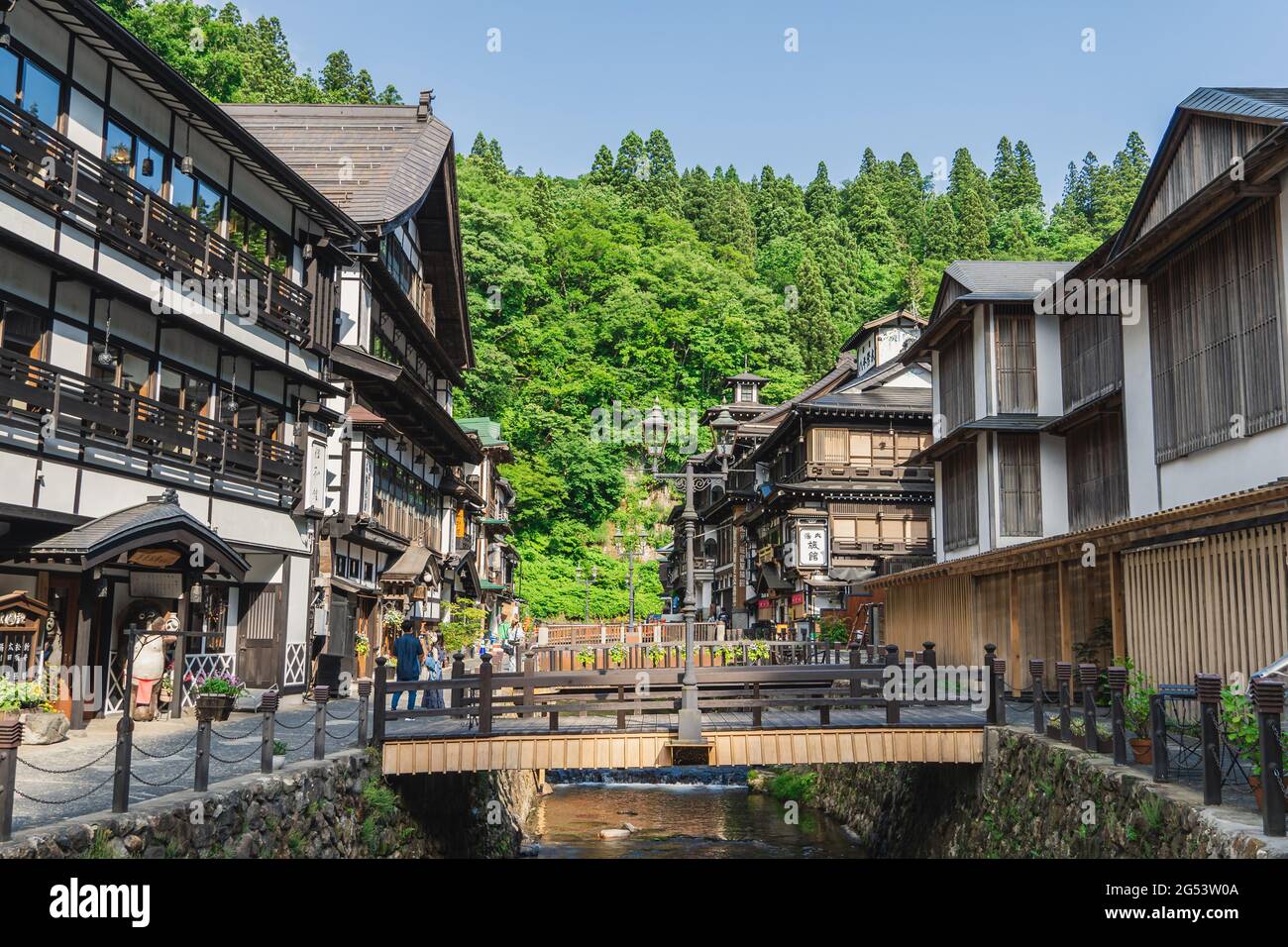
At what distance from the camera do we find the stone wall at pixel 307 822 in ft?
30.5

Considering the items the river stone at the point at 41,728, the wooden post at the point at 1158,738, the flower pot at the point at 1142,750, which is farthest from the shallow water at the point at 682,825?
the wooden post at the point at 1158,738

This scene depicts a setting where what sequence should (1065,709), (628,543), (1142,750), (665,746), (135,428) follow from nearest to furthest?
(1142,750), (1065,709), (665,746), (135,428), (628,543)

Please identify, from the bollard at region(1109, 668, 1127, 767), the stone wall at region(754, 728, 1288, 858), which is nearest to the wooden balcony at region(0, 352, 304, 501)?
the stone wall at region(754, 728, 1288, 858)

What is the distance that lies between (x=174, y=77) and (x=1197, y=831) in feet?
67.6

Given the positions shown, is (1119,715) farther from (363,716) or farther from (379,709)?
(363,716)

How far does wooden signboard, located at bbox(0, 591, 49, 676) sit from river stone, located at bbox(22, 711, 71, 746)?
1126mm

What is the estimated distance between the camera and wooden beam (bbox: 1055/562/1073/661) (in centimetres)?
2055

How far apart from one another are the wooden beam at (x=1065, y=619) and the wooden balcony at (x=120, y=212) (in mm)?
18445

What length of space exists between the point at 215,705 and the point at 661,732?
7840 millimetres

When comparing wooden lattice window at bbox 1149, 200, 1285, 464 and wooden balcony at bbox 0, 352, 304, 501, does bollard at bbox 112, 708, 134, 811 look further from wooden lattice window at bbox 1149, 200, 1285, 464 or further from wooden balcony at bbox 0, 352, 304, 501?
wooden lattice window at bbox 1149, 200, 1285, 464

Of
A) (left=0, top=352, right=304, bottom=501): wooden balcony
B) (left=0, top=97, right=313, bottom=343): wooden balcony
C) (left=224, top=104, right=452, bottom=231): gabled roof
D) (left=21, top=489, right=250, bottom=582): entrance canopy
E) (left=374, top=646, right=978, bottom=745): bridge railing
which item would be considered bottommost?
(left=374, top=646, right=978, bottom=745): bridge railing

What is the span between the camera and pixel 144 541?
57.6 feet

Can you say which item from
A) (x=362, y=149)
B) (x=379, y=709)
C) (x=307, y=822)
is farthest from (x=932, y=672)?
(x=362, y=149)

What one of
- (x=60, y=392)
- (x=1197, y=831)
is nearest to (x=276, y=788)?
(x=60, y=392)
